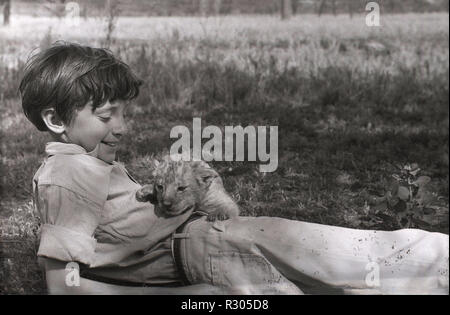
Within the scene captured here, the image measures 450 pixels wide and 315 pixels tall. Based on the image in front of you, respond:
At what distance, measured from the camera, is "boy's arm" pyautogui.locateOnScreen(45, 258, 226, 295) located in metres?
1.94

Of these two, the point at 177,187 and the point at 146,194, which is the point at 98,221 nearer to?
the point at 146,194

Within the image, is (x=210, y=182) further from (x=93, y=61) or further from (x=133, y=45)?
(x=133, y=45)

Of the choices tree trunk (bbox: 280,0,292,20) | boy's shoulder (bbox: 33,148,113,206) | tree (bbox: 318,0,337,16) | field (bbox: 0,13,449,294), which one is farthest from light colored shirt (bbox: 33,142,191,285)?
tree (bbox: 318,0,337,16)

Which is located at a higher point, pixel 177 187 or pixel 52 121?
pixel 52 121

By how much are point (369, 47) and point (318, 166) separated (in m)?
4.01

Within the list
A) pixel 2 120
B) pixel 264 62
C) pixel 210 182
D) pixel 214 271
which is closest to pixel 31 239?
pixel 210 182

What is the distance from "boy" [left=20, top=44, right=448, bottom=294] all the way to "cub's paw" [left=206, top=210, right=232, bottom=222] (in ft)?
0.39

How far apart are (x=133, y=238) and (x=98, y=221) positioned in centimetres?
17

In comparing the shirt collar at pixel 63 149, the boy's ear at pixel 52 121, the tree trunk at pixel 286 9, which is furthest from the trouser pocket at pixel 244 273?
A: the tree trunk at pixel 286 9

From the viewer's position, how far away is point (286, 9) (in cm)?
882

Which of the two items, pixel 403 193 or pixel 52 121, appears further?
pixel 403 193

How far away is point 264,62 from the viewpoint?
5.86 m

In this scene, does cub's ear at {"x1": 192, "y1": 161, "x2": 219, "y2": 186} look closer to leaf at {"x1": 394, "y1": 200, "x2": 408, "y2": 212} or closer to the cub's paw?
the cub's paw


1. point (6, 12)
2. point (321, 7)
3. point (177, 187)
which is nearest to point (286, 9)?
point (321, 7)
